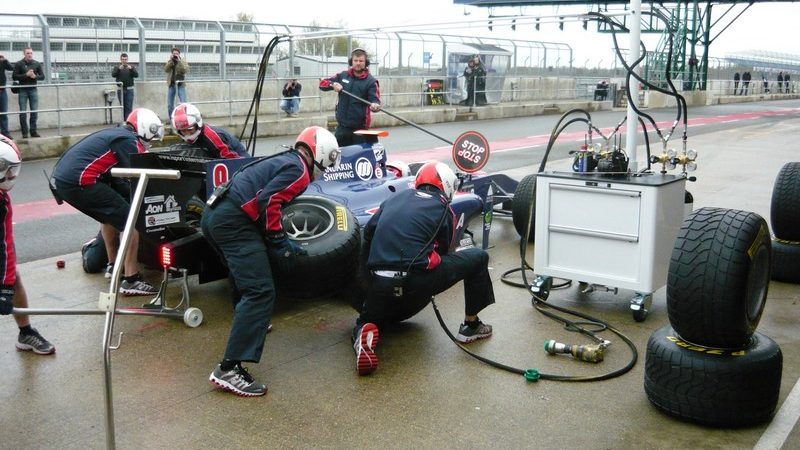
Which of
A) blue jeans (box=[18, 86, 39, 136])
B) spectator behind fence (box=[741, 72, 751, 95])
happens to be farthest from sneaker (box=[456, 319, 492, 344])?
spectator behind fence (box=[741, 72, 751, 95])

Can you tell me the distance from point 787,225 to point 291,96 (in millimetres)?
17131

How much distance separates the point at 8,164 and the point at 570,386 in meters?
3.71

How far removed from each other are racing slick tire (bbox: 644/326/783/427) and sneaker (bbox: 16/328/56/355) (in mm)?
3913

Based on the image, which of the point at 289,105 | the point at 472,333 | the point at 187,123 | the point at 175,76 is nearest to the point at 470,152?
the point at 187,123

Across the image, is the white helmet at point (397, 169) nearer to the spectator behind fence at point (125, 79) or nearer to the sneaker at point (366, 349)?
the sneaker at point (366, 349)

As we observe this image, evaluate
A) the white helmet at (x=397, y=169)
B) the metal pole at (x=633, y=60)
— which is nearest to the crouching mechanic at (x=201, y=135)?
the white helmet at (x=397, y=169)

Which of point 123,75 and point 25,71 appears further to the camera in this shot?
point 123,75

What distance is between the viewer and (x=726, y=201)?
1152 centimetres

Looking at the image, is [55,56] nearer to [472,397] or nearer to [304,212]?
[304,212]

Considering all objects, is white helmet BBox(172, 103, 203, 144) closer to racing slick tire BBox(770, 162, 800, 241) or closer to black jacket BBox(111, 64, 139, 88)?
racing slick tire BBox(770, 162, 800, 241)

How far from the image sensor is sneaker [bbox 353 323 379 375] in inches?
202

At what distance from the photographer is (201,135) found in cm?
733

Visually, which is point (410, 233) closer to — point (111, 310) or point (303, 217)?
point (303, 217)

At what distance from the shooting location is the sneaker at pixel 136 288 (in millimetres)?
6824
